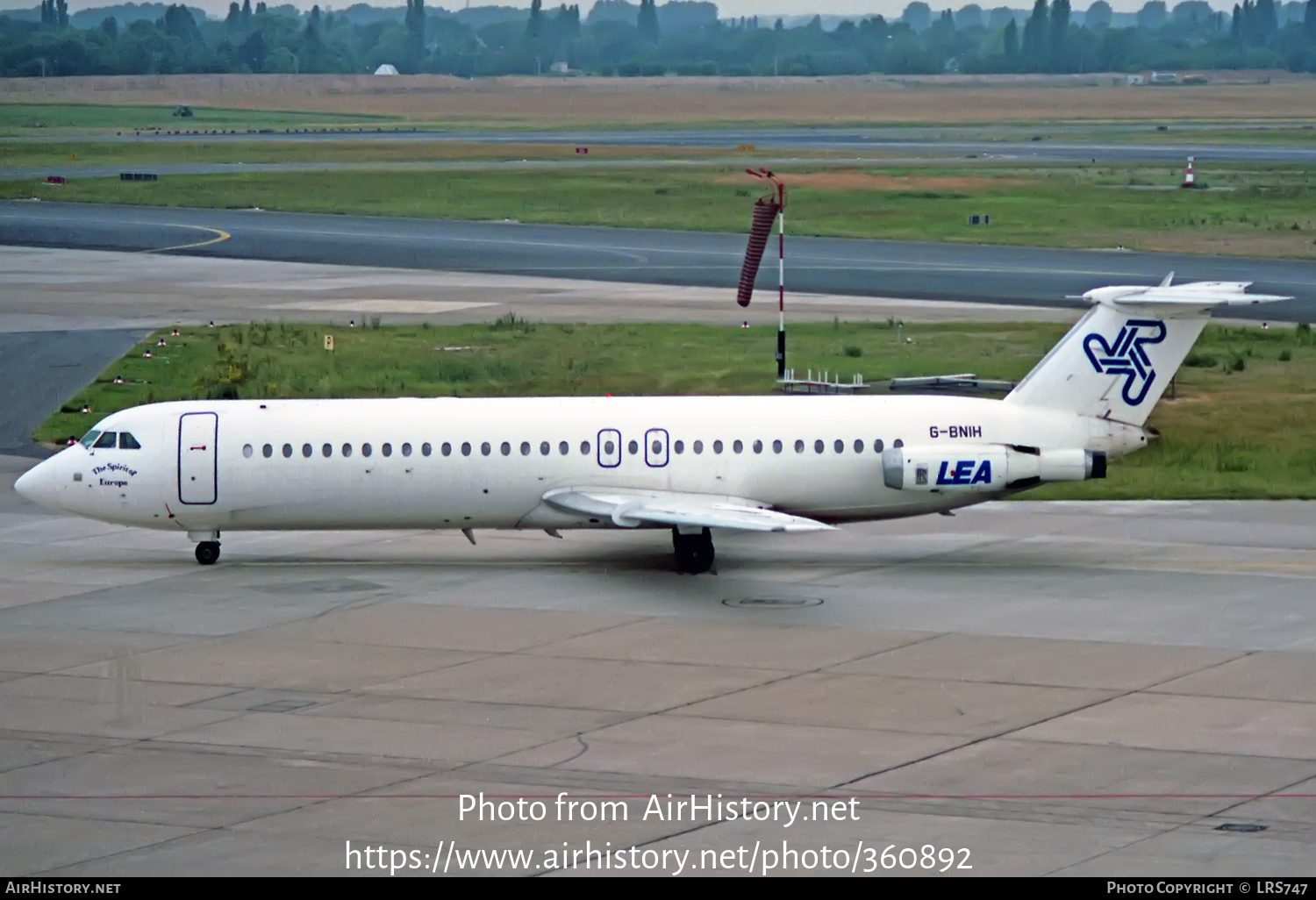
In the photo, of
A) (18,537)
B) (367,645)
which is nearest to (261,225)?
(18,537)

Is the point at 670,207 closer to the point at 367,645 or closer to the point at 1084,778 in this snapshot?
the point at 367,645

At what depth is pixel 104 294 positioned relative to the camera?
7694 cm

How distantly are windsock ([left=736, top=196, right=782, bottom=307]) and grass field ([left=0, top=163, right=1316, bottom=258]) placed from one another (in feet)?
88.4

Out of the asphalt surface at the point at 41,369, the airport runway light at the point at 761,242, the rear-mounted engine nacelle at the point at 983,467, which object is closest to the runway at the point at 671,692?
the rear-mounted engine nacelle at the point at 983,467

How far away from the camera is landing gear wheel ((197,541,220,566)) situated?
Result: 36062mm

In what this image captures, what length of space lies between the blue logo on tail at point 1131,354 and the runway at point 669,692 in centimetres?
298

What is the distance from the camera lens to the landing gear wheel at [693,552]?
112 ft

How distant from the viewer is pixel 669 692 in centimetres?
2647

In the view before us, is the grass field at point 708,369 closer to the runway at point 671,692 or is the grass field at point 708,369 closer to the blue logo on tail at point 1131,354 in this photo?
the runway at point 671,692

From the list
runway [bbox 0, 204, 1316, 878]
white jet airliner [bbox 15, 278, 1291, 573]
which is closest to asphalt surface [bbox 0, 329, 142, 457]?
runway [bbox 0, 204, 1316, 878]

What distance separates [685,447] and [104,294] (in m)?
47.5

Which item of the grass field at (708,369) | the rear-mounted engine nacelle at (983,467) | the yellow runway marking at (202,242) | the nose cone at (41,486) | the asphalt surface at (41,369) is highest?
the rear-mounted engine nacelle at (983,467)

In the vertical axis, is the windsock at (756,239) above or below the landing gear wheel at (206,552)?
above

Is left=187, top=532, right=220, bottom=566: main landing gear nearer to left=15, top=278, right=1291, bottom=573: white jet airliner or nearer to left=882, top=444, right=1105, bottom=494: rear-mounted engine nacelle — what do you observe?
left=15, top=278, right=1291, bottom=573: white jet airliner
